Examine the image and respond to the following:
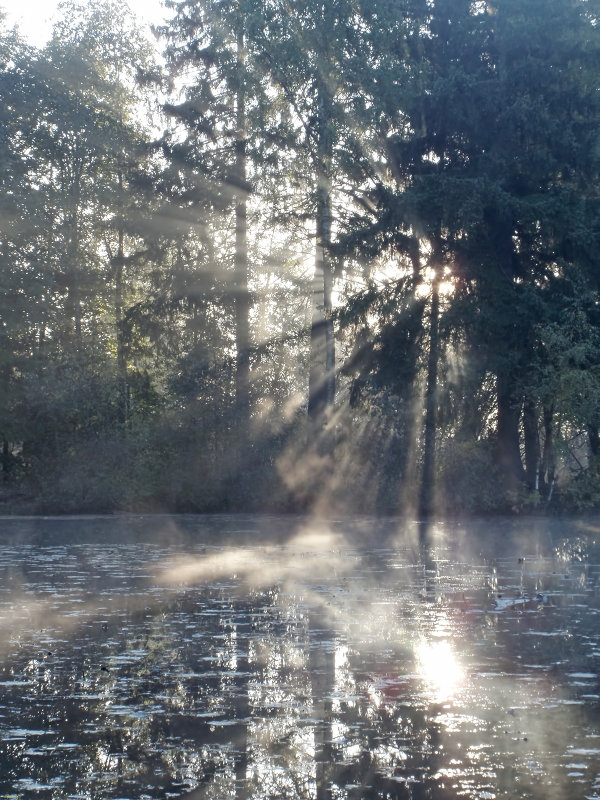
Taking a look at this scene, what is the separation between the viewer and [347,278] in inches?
1384

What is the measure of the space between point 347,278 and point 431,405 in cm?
559

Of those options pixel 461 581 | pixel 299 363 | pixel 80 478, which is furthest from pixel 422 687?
pixel 299 363

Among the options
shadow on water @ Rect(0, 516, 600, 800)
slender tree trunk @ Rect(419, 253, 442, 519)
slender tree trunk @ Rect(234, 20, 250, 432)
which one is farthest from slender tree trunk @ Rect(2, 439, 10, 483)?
shadow on water @ Rect(0, 516, 600, 800)

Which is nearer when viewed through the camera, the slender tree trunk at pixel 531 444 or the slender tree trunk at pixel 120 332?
the slender tree trunk at pixel 531 444

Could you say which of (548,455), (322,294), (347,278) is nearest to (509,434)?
(548,455)

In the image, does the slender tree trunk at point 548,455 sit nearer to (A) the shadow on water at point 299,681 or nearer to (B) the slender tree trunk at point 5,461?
(A) the shadow on water at point 299,681

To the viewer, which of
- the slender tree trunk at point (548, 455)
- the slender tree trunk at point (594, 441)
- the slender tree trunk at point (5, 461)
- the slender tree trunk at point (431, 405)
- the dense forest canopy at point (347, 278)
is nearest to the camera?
the slender tree trunk at point (431, 405)

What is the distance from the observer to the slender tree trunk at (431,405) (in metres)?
30.6

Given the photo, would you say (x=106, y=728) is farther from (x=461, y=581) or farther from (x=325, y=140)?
(x=325, y=140)

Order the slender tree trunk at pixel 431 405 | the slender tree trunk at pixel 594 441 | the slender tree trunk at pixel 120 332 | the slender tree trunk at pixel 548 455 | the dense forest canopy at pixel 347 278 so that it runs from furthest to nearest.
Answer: the slender tree trunk at pixel 120 332
the slender tree trunk at pixel 594 441
the slender tree trunk at pixel 548 455
the dense forest canopy at pixel 347 278
the slender tree trunk at pixel 431 405

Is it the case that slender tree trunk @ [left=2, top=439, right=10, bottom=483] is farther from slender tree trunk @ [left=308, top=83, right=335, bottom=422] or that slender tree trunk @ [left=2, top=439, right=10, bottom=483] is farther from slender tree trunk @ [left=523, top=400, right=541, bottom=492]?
slender tree trunk @ [left=523, top=400, right=541, bottom=492]

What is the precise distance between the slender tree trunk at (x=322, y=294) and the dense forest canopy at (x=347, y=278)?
10 centimetres

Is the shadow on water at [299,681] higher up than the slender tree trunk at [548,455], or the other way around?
the slender tree trunk at [548,455]

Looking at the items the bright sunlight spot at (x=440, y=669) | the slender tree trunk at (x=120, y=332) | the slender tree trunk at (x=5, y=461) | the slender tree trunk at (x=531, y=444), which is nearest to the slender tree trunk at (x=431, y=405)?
the slender tree trunk at (x=531, y=444)
